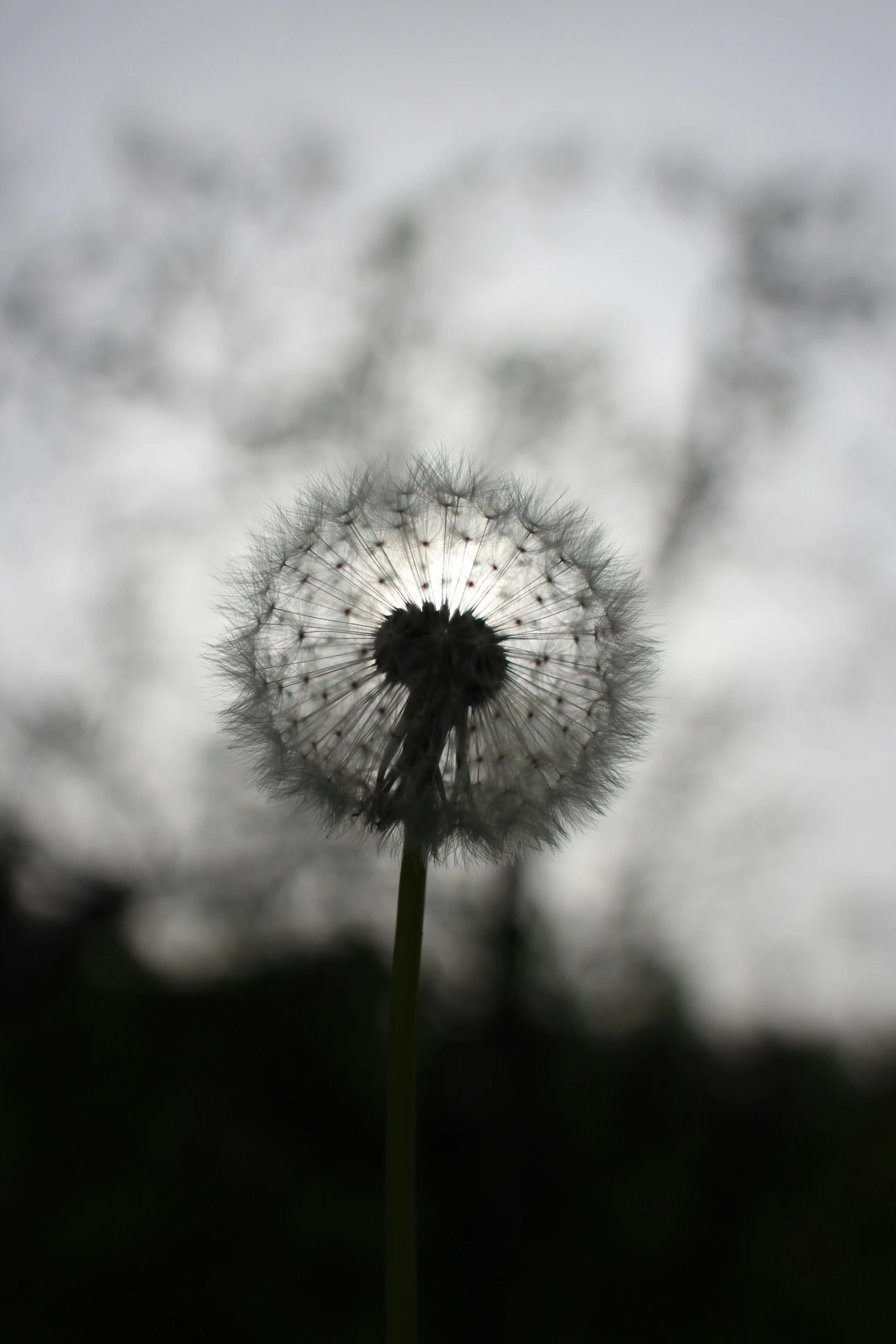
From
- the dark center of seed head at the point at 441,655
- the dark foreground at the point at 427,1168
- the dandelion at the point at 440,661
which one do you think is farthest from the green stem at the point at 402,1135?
the dark foreground at the point at 427,1168

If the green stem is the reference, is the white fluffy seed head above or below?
above

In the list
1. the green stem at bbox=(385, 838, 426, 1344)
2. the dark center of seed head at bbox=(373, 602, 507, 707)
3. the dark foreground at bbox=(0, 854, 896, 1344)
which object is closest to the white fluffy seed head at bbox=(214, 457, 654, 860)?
the dark center of seed head at bbox=(373, 602, 507, 707)

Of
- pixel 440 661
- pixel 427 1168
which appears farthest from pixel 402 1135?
pixel 427 1168

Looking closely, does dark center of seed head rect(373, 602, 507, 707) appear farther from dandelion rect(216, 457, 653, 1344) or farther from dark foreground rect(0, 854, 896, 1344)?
→ dark foreground rect(0, 854, 896, 1344)

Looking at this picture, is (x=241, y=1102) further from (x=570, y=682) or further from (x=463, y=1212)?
(x=570, y=682)

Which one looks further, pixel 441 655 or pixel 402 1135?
pixel 441 655

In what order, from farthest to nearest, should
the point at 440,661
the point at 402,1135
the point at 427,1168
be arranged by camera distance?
the point at 427,1168
the point at 440,661
the point at 402,1135

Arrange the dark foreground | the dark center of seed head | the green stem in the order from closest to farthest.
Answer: the green stem, the dark center of seed head, the dark foreground

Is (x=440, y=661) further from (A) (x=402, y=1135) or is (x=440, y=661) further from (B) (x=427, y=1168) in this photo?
(B) (x=427, y=1168)
